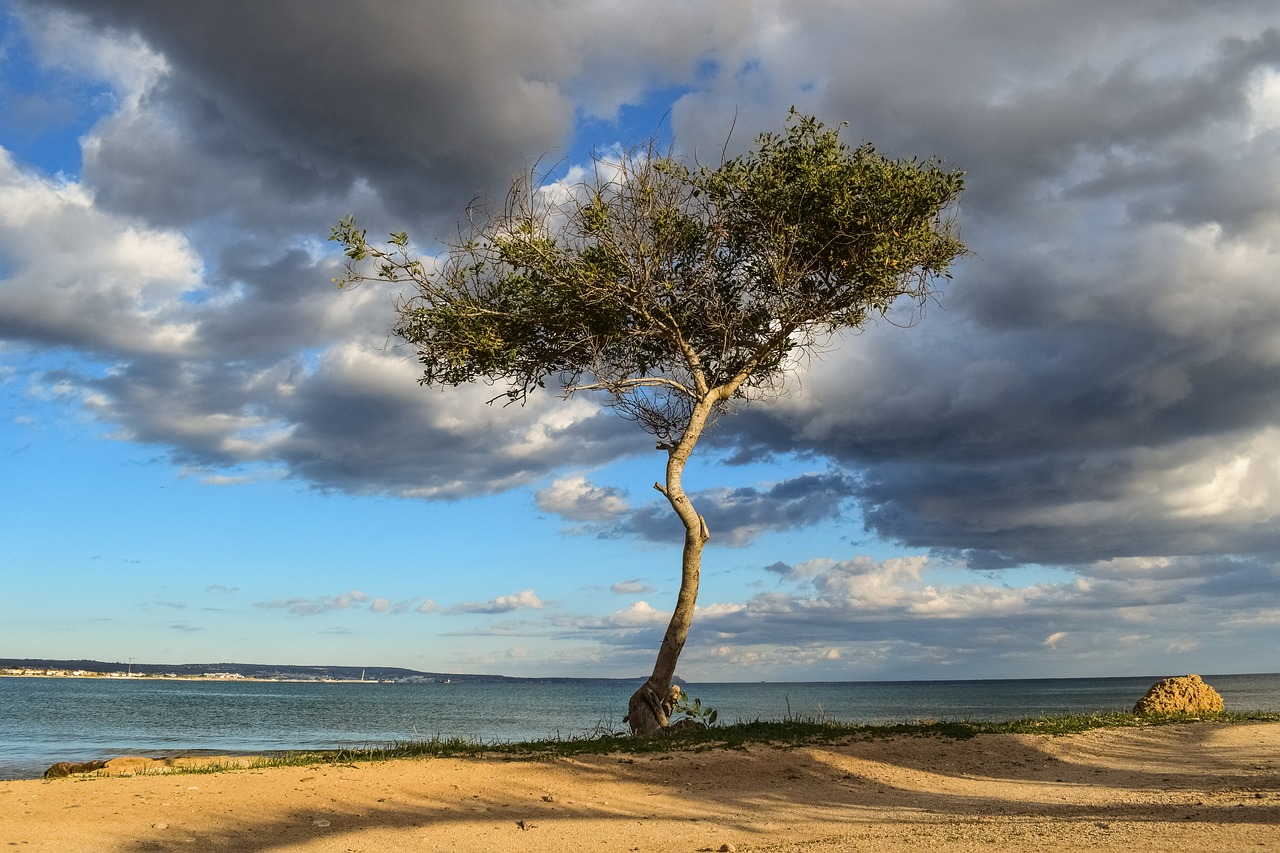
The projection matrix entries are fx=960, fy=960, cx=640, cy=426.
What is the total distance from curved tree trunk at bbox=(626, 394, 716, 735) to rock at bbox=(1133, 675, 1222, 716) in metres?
12.2

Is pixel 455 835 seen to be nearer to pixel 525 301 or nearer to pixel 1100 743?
pixel 525 301

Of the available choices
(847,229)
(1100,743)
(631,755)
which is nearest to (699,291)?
(847,229)

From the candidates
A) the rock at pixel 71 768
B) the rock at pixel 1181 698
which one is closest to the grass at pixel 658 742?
the rock at pixel 71 768

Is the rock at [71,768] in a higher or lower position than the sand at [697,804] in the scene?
lower

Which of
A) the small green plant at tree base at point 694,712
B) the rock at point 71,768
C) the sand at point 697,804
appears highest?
the small green plant at tree base at point 694,712

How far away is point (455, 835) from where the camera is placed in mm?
8859

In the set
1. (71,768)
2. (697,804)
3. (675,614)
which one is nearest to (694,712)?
(675,614)

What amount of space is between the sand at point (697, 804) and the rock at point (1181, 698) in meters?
7.78

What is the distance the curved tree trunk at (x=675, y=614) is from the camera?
49.9ft

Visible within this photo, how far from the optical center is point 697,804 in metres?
10.4

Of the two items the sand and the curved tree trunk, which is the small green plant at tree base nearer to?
the curved tree trunk

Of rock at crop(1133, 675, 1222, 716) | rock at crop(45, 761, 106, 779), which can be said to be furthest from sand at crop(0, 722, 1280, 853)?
rock at crop(1133, 675, 1222, 716)

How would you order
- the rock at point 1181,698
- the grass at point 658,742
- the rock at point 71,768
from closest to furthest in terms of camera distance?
the grass at point 658,742
the rock at point 71,768
the rock at point 1181,698

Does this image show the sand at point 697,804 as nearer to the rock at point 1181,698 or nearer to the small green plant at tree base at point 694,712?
the small green plant at tree base at point 694,712
